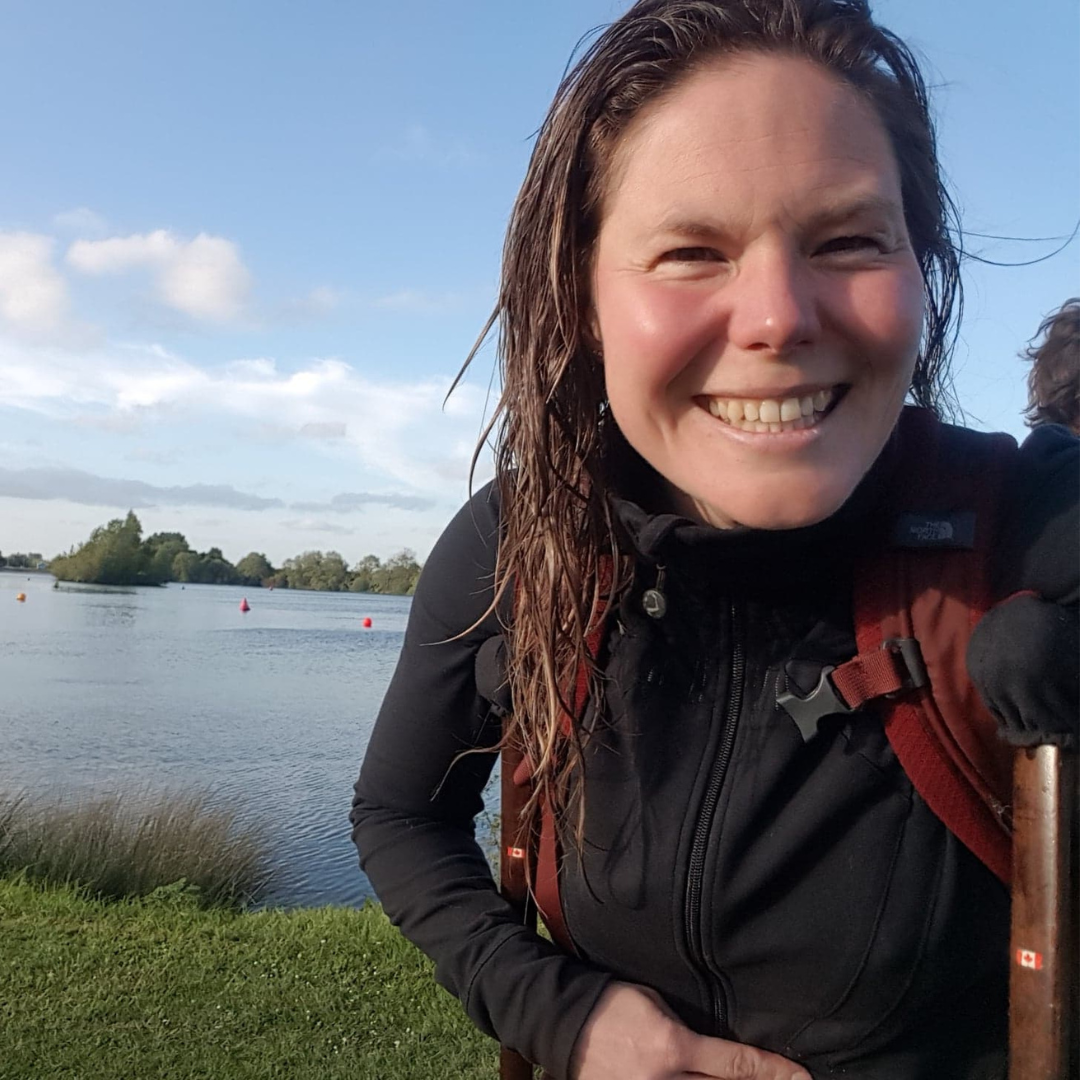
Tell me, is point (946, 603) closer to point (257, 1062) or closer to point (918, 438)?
point (918, 438)

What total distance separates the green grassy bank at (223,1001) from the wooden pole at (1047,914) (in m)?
3.86

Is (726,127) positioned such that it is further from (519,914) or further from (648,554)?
(519,914)

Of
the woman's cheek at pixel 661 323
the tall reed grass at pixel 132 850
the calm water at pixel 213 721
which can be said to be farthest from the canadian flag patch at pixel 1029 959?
the calm water at pixel 213 721

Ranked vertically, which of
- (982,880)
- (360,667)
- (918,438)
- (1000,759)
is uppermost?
(918,438)

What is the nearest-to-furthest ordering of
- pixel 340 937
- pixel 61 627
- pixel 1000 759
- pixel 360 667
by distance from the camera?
pixel 1000 759
pixel 340 937
pixel 360 667
pixel 61 627

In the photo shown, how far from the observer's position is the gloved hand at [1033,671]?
948 millimetres

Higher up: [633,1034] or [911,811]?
[911,811]

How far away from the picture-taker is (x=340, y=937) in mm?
5781

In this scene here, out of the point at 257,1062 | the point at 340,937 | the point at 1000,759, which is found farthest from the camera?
the point at 340,937

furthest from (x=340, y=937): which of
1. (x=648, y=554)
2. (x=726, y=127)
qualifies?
(x=726, y=127)

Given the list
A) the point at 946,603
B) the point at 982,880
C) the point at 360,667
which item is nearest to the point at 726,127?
the point at 946,603

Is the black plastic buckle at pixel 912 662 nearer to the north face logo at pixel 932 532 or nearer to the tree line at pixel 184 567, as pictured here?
the north face logo at pixel 932 532

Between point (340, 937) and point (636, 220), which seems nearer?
point (636, 220)

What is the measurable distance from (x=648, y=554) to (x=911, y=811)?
431 millimetres
